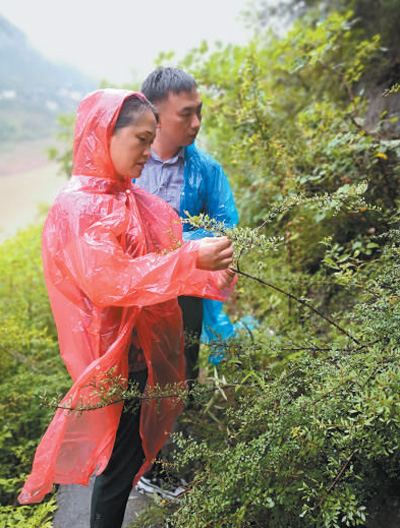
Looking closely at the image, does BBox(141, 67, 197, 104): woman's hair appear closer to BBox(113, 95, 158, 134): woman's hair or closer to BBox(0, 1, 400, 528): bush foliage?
BBox(113, 95, 158, 134): woman's hair

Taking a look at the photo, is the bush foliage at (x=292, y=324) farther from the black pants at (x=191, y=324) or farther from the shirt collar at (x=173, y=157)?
the shirt collar at (x=173, y=157)

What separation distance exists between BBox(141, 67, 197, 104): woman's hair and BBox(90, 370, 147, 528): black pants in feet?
3.51

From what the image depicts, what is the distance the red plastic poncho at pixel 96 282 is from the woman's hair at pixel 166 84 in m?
0.37

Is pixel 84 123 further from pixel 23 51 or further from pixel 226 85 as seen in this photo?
pixel 23 51

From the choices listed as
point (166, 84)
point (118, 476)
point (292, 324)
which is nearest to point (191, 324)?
point (292, 324)

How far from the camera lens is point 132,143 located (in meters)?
1.30

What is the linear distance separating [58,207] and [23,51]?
13.0m

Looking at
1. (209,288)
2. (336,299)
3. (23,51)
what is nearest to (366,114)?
(336,299)

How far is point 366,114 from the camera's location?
120 inches

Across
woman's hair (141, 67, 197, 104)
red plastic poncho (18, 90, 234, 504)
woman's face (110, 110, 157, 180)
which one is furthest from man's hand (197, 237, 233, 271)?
woman's hair (141, 67, 197, 104)

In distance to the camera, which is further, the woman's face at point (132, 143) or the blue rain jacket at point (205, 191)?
the blue rain jacket at point (205, 191)

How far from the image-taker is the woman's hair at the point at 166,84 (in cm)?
164

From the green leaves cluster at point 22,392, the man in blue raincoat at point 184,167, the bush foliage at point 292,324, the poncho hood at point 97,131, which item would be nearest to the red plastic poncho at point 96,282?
the poncho hood at point 97,131

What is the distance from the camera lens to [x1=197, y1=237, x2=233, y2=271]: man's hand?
1145 millimetres
